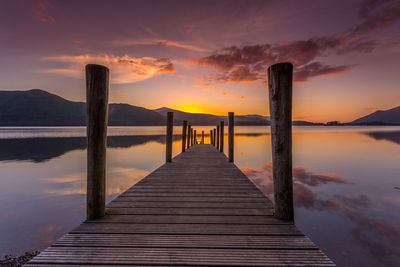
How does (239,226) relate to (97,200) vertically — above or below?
below

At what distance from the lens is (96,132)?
2.89m

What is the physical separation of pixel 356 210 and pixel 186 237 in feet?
20.9

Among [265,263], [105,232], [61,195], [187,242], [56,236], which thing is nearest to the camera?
[265,263]

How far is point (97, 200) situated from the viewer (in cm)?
293

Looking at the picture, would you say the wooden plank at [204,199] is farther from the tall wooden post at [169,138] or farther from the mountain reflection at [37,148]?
the mountain reflection at [37,148]

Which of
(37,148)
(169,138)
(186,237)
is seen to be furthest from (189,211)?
(37,148)

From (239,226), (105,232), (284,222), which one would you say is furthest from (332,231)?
(105,232)

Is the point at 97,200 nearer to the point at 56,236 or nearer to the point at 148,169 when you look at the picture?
the point at 56,236

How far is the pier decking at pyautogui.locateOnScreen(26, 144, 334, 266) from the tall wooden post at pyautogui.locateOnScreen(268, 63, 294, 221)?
26 cm

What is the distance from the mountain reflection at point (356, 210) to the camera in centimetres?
429

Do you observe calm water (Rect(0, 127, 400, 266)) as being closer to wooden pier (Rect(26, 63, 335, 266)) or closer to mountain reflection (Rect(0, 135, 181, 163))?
wooden pier (Rect(26, 63, 335, 266))

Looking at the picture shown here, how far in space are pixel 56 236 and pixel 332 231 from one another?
6.63m

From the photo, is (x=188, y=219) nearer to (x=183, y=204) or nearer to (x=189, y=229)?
(x=189, y=229)

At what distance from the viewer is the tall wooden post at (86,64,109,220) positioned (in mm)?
2830
